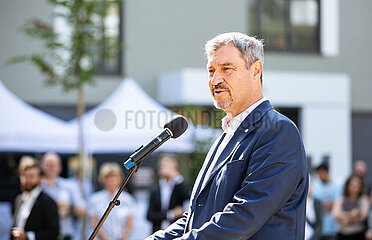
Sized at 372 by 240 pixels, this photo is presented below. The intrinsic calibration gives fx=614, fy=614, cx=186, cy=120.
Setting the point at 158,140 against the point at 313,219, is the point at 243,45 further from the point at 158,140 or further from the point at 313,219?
the point at 313,219

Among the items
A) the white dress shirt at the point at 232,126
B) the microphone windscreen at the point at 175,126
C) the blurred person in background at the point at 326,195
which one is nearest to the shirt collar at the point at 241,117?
the white dress shirt at the point at 232,126

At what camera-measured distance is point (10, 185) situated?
28.0 ft

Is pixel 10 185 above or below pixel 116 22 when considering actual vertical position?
below

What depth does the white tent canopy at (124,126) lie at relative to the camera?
10.1 meters

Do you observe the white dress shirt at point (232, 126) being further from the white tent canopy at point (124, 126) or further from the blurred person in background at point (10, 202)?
the white tent canopy at point (124, 126)

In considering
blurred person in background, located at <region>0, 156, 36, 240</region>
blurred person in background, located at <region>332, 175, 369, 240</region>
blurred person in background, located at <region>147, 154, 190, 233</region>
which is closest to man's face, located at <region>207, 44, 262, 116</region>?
blurred person in background, located at <region>0, 156, 36, 240</region>

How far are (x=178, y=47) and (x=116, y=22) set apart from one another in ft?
5.87

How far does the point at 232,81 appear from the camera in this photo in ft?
9.86

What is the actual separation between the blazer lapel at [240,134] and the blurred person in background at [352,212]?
24.8 ft

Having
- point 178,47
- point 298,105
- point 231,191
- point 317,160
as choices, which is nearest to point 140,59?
point 178,47

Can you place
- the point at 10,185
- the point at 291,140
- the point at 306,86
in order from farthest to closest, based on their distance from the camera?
the point at 306,86, the point at 10,185, the point at 291,140

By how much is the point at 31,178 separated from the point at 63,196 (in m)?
1.60

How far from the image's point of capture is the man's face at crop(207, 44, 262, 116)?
2990 millimetres

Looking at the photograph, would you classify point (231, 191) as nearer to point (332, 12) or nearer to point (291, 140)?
point (291, 140)
